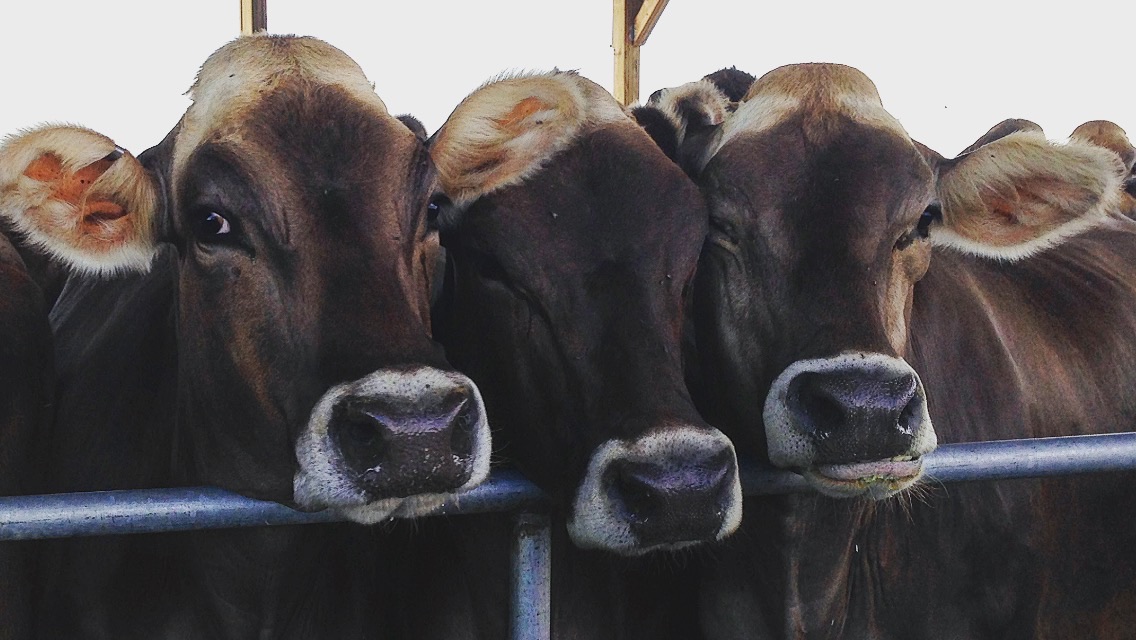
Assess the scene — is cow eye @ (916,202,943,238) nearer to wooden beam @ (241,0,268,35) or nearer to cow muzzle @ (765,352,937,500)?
cow muzzle @ (765,352,937,500)

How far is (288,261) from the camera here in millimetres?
2295

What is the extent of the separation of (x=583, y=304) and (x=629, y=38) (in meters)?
9.35

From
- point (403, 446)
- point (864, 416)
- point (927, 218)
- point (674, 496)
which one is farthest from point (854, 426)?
point (403, 446)

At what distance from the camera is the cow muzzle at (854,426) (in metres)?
2.23

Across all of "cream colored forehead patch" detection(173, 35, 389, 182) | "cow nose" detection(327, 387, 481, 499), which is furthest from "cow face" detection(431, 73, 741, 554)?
"cow nose" detection(327, 387, 481, 499)

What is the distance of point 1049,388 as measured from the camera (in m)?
3.66

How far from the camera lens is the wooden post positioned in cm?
1101

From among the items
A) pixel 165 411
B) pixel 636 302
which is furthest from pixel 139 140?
pixel 636 302

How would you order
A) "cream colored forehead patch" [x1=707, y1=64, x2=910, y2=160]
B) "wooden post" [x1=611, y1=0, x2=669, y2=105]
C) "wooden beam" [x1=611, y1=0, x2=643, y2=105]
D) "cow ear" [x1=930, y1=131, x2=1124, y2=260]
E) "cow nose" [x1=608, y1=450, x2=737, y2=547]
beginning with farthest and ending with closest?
"wooden beam" [x1=611, y1=0, x2=643, y2=105] → "wooden post" [x1=611, y1=0, x2=669, y2=105] → "cow ear" [x1=930, y1=131, x2=1124, y2=260] → "cream colored forehead patch" [x1=707, y1=64, x2=910, y2=160] → "cow nose" [x1=608, y1=450, x2=737, y2=547]

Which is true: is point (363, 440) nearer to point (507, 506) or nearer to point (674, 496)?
point (507, 506)

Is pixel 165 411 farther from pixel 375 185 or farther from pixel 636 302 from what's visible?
pixel 636 302

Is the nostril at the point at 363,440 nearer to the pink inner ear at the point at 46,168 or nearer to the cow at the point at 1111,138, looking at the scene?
the pink inner ear at the point at 46,168

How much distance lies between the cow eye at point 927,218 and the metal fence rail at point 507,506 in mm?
827

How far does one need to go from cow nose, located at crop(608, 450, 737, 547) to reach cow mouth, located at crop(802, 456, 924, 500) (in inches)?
9.1
